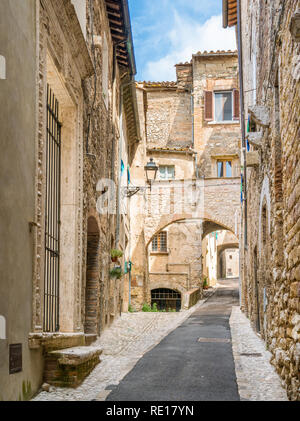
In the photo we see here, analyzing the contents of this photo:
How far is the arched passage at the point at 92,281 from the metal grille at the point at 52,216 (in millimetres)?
2090

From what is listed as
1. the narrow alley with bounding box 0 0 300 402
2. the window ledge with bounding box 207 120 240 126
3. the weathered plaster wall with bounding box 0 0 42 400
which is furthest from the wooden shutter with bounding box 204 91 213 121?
the weathered plaster wall with bounding box 0 0 42 400

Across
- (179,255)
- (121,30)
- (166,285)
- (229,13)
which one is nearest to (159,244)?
(179,255)

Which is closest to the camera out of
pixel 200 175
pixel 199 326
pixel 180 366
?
pixel 180 366

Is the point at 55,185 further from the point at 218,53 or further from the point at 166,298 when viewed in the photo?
the point at 218,53

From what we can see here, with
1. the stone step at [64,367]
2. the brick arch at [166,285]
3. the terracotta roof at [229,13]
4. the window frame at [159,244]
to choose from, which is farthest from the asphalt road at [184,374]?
the window frame at [159,244]

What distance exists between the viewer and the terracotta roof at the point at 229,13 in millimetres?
18219

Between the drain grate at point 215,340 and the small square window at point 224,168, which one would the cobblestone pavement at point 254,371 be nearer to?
the drain grate at point 215,340

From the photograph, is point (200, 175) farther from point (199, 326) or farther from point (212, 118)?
point (199, 326)

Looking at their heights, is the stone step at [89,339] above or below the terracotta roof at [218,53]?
below

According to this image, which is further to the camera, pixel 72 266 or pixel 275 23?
pixel 72 266

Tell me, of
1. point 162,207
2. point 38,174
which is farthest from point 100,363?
point 162,207

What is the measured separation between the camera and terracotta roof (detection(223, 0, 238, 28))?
59.8 feet

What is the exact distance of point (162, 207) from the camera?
21875 millimetres

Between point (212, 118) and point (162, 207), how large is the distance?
7206mm
